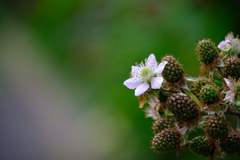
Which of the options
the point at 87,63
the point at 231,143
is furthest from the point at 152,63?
the point at 87,63

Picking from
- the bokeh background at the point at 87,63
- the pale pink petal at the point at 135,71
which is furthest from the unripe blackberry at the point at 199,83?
the bokeh background at the point at 87,63

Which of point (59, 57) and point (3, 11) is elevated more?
point (3, 11)

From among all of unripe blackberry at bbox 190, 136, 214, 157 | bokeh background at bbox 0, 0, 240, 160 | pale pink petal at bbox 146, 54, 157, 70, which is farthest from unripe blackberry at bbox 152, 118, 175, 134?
bokeh background at bbox 0, 0, 240, 160

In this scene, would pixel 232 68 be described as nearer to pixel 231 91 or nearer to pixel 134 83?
pixel 231 91

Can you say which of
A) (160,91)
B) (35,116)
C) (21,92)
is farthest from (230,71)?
(21,92)

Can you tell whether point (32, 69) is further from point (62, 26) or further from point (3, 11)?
point (62, 26)

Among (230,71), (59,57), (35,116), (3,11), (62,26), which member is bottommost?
(35,116)
